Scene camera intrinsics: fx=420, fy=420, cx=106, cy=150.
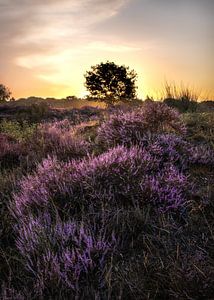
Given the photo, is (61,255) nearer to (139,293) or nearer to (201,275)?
(139,293)

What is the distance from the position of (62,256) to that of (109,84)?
26023mm

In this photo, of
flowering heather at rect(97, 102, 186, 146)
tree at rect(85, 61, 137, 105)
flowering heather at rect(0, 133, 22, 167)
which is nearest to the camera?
flowering heather at rect(97, 102, 186, 146)

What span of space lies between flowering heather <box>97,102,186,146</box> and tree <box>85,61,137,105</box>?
820 inches

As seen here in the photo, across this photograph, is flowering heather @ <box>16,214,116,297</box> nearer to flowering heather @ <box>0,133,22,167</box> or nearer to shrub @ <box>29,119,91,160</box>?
shrub @ <box>29,119,91,160</box>

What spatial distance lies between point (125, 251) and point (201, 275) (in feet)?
2.22

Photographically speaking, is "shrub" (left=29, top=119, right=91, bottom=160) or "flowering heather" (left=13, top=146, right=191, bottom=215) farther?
"shrub" (left=29, top=119, right=91, bottom=160)

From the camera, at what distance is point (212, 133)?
22.8 ft

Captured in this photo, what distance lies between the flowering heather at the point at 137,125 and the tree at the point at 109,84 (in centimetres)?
2083

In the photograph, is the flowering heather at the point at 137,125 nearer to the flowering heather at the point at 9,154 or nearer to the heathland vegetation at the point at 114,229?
the heathland vegetation at the point at 114,229

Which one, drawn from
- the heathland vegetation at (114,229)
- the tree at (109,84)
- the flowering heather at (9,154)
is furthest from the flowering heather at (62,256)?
the tree at (109,84)

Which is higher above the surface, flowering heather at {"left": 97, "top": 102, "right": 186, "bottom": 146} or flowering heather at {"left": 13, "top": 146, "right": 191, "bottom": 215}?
flowering heather at {"left": 97, "top": 102, "right": 186, "bottom": 146}

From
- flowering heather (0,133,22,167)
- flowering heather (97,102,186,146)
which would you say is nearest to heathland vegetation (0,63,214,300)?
flowering heather (97,102,186,146)

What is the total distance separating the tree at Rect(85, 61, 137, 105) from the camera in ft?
91.6

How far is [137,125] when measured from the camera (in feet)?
20.3
